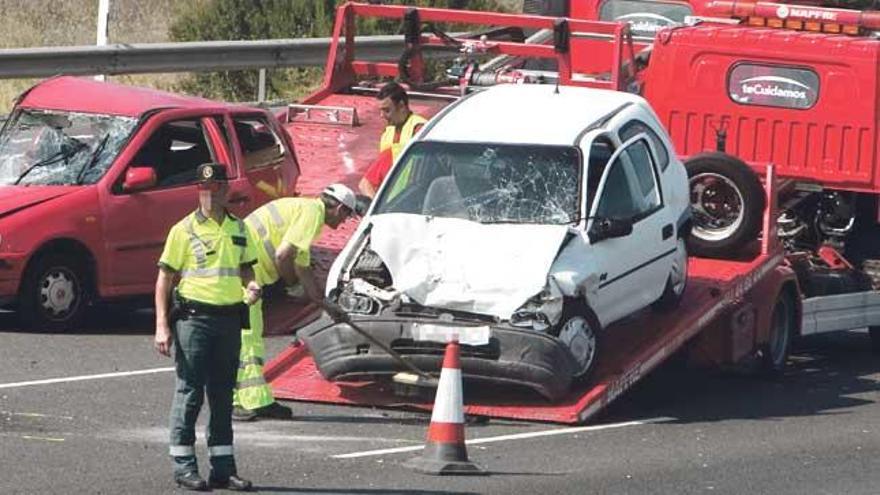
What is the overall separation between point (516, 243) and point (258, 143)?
437 centimetres

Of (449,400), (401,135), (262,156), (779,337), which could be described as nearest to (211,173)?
(449,400)

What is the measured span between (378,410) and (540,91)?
9.47 feet

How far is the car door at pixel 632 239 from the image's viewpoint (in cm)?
1316

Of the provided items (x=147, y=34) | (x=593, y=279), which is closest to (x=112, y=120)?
(x=593, y=279)

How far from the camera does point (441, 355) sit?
12.5 metres

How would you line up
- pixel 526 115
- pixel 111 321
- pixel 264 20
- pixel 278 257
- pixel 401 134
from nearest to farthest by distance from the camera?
pixel 278 257 → pixel 526 115 → pixel 401 134 → pixel 111 321 → pixel 264 20

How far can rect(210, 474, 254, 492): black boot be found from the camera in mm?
10289

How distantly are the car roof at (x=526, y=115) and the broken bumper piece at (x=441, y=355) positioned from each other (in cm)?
179

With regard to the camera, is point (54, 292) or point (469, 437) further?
point (54, 292)

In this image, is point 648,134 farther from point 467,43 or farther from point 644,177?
point 467,43

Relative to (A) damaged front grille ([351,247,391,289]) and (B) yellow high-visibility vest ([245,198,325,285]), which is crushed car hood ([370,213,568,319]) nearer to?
(A) damaged front grille ([351,247,391,289])

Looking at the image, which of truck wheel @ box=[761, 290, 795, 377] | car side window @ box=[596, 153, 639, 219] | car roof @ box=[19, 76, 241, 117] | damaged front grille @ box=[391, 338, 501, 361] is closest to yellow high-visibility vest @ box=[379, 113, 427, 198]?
car roof @ box=[19, 76, 241, 117]

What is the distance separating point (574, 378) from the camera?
1266 cm

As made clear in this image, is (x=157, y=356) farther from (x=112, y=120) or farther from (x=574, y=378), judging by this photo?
(x=574, y=378)
